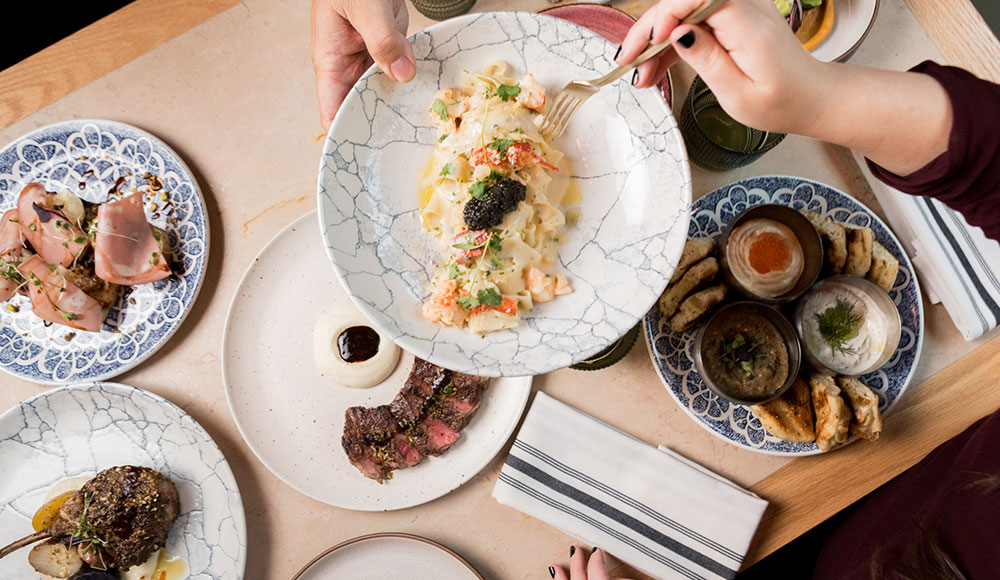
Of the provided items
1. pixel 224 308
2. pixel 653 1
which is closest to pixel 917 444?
pixel 653 1

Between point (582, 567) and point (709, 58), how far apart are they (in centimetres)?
184

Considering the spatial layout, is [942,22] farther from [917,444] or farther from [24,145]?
[24,145]

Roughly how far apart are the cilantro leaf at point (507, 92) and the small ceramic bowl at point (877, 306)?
127 centimetres

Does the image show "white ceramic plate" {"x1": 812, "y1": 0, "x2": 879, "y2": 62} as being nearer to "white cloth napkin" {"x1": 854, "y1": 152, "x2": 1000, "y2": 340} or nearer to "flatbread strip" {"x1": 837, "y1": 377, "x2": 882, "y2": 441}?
"white cloth napkin" {"x1": 854, "y1": 152, "x2": 1000, "y2": 340}

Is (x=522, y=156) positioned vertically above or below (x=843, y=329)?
above

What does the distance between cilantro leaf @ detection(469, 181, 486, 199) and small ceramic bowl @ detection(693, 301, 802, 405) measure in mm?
933

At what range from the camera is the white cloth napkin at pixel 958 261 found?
2150 mm

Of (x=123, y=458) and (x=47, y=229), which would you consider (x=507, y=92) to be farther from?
(x=123, y=458)

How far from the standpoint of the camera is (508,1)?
2.42 meters

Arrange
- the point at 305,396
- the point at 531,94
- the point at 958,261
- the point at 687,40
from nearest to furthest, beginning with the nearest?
the point at 687,40 → the point at 531,94 → the point at 958,261 → the point at 305,396

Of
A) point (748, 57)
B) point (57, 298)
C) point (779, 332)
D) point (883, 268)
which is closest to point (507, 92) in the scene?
point (748, 57)

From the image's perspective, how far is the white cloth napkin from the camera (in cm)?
215

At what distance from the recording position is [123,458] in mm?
2449

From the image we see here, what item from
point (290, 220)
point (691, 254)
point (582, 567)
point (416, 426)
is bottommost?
point (582, 567)
